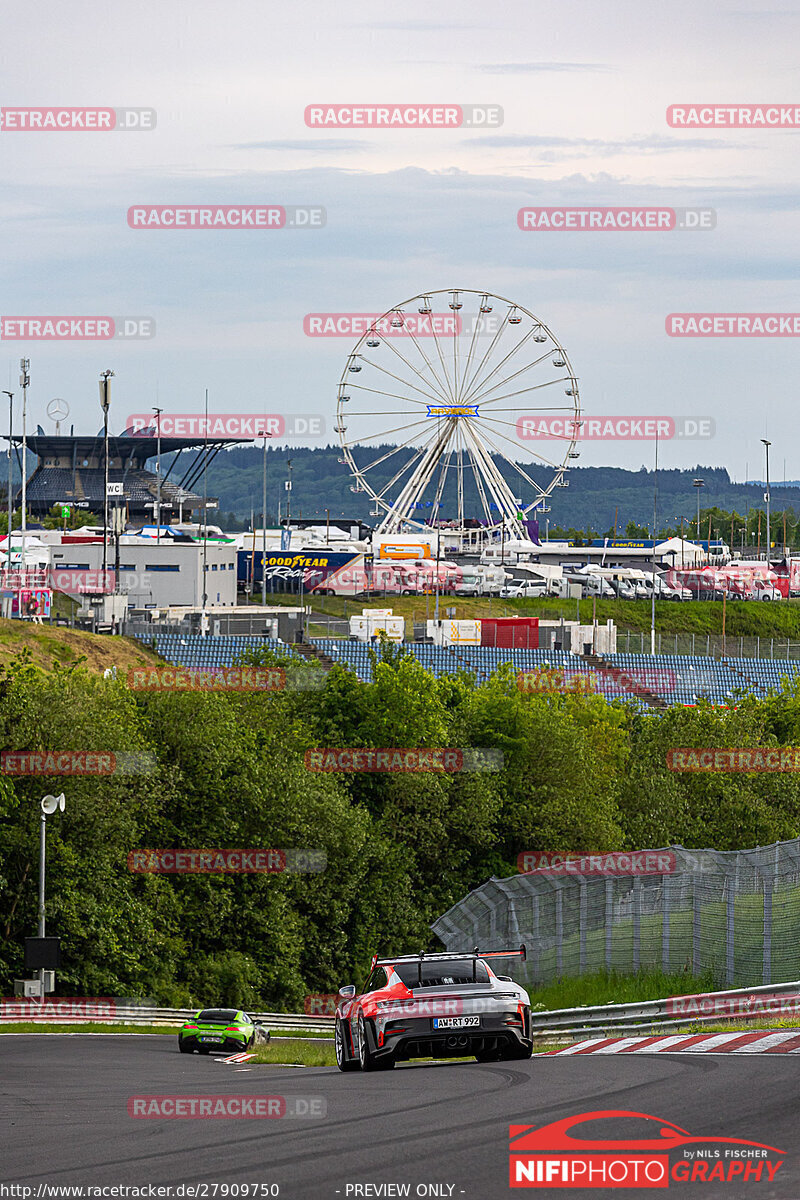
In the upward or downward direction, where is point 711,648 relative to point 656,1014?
upward

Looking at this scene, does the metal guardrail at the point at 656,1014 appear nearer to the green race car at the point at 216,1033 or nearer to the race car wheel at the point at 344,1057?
the race car wheel at the point at 344,1057

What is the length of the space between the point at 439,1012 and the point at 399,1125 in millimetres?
3626

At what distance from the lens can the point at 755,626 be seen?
119m

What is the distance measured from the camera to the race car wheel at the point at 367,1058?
14597mm

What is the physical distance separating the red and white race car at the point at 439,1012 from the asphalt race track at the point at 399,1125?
243 millimetres

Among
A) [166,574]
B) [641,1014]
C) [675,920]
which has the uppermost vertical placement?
[166,574]

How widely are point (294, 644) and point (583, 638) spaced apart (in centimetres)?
1708

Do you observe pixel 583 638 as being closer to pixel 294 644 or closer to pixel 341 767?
pixel 294 644

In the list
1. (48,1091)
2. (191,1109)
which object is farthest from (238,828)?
(191,1109)

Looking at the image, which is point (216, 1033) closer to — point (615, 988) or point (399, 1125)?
point (615, 988)

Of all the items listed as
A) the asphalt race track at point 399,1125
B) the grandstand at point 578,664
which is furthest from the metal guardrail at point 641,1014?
the grandstand at point 578,664

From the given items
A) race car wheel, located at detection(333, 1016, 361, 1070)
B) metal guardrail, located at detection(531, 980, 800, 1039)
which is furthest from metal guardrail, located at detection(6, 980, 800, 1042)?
race car wheel, located at detection(333, 1016, 361, 1070)

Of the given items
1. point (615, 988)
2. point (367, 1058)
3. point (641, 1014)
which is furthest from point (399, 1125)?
point (615, 988)

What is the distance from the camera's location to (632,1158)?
862 centimetres
